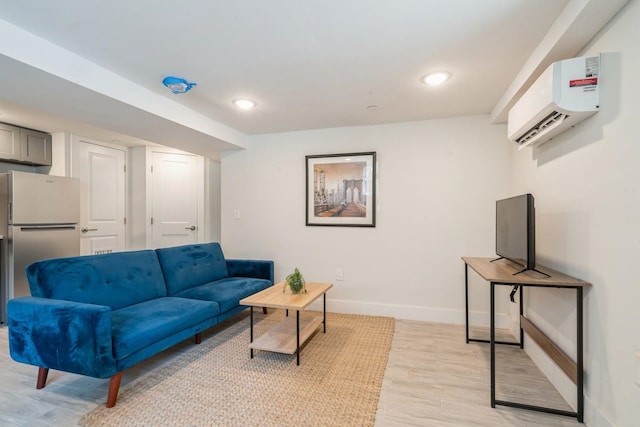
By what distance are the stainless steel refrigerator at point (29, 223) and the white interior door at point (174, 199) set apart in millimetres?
1117

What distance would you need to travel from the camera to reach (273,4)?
1542mm

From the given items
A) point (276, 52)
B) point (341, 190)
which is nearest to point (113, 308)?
point (276, 52)

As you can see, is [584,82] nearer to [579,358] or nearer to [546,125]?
[546,125]

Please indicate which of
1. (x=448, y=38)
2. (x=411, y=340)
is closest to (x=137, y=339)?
(x=411, y=340)

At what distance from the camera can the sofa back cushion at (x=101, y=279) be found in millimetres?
2107

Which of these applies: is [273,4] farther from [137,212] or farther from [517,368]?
[137,212]

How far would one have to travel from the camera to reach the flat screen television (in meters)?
1.92

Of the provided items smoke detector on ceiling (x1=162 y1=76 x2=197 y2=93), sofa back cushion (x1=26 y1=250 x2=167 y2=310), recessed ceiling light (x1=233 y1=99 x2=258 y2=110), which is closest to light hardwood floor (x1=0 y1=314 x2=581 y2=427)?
sofa back cushion (x1=26 y1=250 x2=167 y2=310)

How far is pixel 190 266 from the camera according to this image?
3221 mm

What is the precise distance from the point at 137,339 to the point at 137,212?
3331 mm

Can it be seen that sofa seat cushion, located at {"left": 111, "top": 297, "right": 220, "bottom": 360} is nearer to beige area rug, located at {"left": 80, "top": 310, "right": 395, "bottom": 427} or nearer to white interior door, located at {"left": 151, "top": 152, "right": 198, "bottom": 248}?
beige area rug, located at {"left": 80, "top": 310, "right": 395, "bottom": 427}

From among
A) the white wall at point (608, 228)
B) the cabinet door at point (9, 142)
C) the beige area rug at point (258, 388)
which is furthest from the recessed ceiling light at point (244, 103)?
the cabinet door at point (9, 142)

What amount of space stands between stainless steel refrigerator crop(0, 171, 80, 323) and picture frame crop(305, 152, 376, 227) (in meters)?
2.92

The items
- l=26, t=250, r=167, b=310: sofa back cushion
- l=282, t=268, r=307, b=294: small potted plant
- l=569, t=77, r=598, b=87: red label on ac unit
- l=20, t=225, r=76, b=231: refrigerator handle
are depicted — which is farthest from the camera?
l=20, t=225, r=76, b=231: refrigerator handle
